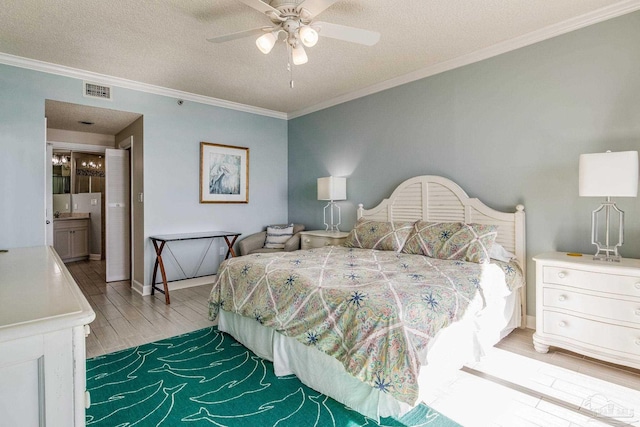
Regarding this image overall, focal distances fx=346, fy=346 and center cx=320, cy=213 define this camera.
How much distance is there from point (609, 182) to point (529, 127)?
94cm

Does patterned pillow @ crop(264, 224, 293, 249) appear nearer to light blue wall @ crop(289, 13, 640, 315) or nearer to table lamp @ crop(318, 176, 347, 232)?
table lamp @ crop(318, 176, 347, 232)

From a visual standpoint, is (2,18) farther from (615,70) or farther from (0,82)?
(615,70)

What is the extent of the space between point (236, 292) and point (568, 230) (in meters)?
2.85

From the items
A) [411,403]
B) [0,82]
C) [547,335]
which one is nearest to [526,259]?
[547,335]

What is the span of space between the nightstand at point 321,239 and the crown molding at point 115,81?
2185 millimetres

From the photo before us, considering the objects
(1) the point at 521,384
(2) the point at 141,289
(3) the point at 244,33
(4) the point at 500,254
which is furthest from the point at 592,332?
(2) the point at 141,289

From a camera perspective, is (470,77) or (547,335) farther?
(470,77)

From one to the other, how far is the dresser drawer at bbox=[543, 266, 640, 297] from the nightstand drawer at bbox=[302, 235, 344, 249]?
2.39 m

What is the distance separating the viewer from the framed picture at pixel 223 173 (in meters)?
4.96

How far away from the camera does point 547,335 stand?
8.79 ft

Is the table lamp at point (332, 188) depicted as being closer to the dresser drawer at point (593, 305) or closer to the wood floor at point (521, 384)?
the wood floor at point (521, 384)

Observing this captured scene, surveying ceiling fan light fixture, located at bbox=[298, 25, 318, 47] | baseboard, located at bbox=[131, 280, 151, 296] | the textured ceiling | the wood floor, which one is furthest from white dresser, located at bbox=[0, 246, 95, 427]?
baseboard, located at bbox=[131, 280, 151, 296]

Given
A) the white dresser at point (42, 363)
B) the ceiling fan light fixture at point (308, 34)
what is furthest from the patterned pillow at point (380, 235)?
the white dresser at point (42, 363)

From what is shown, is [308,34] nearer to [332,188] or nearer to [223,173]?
[332,188]
